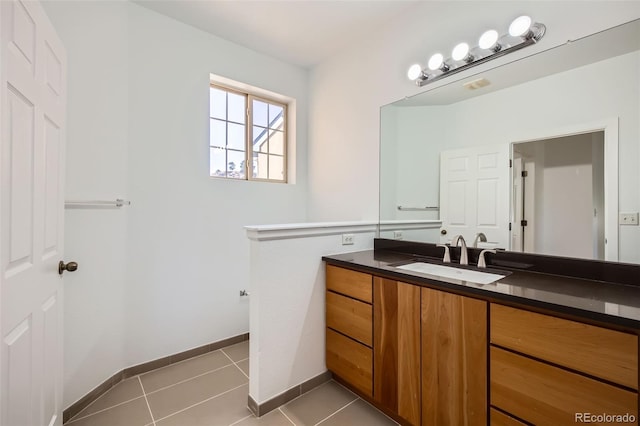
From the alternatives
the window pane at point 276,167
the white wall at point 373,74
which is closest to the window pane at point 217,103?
the window pane at point 276,167

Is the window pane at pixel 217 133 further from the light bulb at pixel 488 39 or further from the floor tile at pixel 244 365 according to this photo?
the light bulb at pixel 488 39

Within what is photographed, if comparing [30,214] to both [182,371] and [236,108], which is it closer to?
[182,371]

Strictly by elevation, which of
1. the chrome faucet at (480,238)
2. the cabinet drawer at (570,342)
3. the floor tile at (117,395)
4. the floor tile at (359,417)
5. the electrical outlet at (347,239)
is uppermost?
the chrome faucet at (480,238)

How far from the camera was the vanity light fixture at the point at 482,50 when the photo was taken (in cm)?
151

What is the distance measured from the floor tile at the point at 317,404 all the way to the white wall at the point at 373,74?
4.36 ft

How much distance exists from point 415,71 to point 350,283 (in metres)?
1.58

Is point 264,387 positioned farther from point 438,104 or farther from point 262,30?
point 262,30

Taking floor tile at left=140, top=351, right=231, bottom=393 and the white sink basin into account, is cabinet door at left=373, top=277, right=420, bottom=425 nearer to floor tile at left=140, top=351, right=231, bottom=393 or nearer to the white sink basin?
the white sink basin

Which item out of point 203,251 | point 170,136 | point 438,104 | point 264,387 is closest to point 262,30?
point 170,136

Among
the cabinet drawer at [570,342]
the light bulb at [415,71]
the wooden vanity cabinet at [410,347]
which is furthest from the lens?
the light bulb at [415,71]

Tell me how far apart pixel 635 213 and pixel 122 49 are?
307 cm

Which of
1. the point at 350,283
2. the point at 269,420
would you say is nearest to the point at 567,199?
the point at 350,283

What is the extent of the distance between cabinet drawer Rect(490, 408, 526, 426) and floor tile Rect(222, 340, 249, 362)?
1.77 m

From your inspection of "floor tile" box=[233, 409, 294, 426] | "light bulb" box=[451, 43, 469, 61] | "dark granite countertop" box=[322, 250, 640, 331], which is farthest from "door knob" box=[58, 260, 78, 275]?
"light bulb" box=[451, 43, 469, 61]
